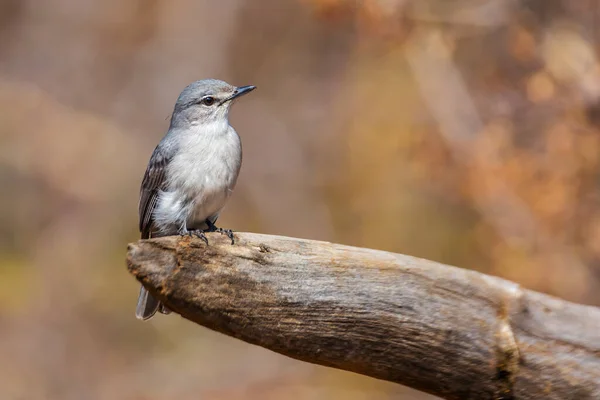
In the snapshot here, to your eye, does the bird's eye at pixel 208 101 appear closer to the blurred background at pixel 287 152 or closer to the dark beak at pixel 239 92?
the dark beak at pixel 239 92

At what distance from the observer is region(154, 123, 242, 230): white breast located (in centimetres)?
416

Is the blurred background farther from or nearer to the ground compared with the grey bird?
farther from the ground

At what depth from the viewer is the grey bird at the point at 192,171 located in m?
4.18

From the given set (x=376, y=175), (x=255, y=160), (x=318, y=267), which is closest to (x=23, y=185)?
(x=255, y=160)

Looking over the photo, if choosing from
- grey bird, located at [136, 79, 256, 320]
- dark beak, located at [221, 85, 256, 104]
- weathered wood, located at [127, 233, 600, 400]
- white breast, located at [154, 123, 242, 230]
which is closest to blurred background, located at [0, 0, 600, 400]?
dark beak, located at [221, 85, 256, 104]

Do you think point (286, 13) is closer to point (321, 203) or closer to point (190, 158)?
point (321, 203)

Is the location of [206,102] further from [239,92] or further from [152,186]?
[152,186]

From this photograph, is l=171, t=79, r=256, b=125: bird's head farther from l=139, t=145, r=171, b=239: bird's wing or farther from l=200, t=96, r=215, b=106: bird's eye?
l=139, t=145, r=171, b=239: bird's wing

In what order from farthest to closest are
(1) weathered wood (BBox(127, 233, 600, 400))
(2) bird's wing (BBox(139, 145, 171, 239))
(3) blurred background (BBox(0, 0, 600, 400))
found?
(3) blurred background (BBox(0, 0, 600, 400))
(2) bird's wing (BBox(139, 145, 171, 239))
(1) weathered wood (BBox(127, 233, 600, 400))

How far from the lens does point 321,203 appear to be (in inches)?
323

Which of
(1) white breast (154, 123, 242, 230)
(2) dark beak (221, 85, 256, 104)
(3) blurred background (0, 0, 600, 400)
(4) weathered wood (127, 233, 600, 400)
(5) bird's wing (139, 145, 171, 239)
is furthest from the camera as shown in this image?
(3) blurred background (0, 0, 600, 400)

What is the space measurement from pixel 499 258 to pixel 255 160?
344cm

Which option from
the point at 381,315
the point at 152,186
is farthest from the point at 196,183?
the point at 381,315

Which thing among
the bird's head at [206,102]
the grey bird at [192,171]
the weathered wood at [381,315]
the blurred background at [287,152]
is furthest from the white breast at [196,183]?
the blurred background at [287,152]
